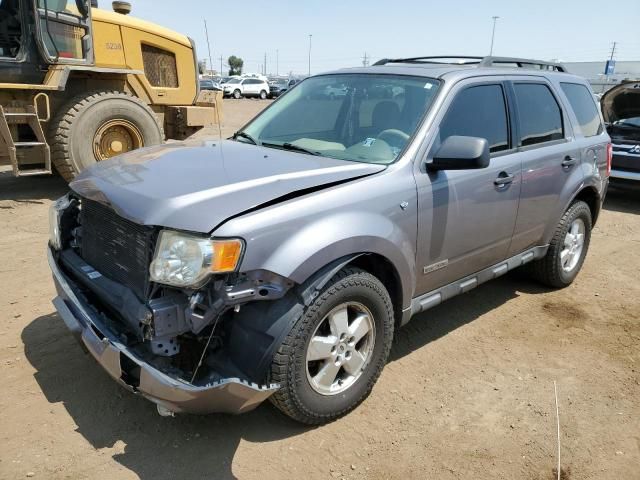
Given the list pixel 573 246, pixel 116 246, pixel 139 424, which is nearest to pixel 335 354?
pixel 139 424

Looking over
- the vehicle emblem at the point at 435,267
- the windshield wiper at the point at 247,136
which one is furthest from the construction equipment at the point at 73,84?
the vehicle emblem at the point at 435,267

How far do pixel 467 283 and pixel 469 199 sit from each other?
651 millimetres

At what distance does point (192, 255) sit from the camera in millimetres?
2414

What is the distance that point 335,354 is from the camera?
2.90 m

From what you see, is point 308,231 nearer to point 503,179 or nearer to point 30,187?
point 503,179

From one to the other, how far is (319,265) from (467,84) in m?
1.85

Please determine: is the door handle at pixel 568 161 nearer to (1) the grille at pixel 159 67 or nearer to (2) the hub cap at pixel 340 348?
(2) the hub cap at pixel 340 348

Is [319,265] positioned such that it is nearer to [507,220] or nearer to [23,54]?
[507,220]

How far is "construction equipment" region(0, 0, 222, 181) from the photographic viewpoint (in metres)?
6.82

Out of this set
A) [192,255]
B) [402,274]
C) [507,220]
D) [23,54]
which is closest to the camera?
[192,255]

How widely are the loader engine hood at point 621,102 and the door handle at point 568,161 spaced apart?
573cm

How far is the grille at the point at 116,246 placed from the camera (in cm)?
261

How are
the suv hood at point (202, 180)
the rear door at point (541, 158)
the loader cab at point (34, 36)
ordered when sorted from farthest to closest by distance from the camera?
the loader cab at point (34, 36), the rear door at point (541, 158), the suv hood at point (202, 180)

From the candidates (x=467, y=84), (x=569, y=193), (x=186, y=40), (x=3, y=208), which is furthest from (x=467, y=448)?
(x=186, y=40)
